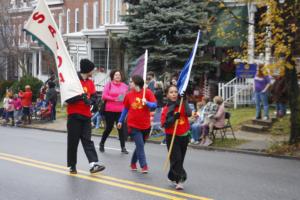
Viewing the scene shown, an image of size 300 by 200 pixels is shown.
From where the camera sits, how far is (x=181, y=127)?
917 centimetres

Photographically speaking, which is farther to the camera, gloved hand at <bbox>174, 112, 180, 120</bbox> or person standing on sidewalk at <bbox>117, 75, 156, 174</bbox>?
person standing on sidewalk at <bbox>117, 75, 156, 174</bbox>

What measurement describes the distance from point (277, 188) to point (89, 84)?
12.3 feet

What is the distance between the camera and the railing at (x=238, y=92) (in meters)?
23.9

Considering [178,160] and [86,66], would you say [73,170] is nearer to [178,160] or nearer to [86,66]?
[86,66]

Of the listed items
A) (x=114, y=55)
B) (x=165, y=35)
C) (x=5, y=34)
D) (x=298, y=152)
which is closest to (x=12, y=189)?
(x=298, y=152)

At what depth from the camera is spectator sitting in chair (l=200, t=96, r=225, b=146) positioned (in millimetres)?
16000

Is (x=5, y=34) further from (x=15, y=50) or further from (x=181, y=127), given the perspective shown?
(x=181, y=127)

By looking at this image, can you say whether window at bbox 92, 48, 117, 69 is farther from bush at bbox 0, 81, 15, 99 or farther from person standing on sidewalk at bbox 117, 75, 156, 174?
person standing on sidewalk at bbox 117, 75, 156, 174

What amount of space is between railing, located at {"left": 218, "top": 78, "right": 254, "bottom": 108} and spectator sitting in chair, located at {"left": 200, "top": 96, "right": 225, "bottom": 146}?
7624 mm

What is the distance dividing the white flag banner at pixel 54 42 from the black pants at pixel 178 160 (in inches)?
79.3

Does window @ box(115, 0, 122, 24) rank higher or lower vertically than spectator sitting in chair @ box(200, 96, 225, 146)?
higher

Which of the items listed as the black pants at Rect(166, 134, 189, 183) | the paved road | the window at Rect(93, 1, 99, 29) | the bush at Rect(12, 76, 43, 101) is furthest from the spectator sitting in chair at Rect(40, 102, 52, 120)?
the black pants at Rect(166, 134, 189, 183)

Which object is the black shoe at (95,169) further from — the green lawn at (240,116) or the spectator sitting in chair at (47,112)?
the spectator sitting in chair at (47,112)

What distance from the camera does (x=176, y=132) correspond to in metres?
9.16
